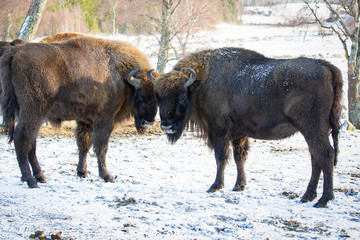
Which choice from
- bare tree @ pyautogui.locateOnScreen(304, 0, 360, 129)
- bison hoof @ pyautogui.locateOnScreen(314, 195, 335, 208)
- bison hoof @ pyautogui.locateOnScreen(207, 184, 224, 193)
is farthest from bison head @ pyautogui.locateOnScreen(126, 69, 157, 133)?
bare tree @ pyautogui.locateOnScreen(304, 0, 360, 129)

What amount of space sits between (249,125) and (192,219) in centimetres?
186

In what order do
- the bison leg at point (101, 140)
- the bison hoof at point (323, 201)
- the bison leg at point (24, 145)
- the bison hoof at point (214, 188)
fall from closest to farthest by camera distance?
1. the bison hoof at point (323, 201)
2. the bison leg at point (24, 145)
3. the bison hoof at point (214, 188)
4. the bison leg at point (101, 140)

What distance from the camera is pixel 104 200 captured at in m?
5.33

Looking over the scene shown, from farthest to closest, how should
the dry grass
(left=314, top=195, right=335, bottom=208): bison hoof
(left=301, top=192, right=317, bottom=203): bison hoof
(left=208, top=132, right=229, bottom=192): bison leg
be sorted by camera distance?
the dry grass → (left=208, top=132, right=229, bottom=192): bison leg → (left=301, top=192, right=317, bottom=203): bison hoof → (left=314, top=195, right=335, bottom=208): bison hoof

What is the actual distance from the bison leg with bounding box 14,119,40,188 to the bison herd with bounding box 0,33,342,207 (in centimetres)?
1

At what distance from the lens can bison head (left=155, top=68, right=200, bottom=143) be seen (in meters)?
6.08

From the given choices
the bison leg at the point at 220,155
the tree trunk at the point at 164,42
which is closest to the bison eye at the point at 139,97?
the bison leg at the point at 220,155

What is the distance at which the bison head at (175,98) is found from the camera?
19.9ft

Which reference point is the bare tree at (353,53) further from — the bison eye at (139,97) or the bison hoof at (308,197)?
the bison hoof at (308,197)

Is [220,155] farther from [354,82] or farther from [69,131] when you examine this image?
[354,82]

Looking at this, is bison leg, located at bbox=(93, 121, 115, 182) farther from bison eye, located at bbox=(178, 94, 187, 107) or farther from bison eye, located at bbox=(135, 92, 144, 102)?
bison eye, located at bbox=(178, 94, 187, 107)

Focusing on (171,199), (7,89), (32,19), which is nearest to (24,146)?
(7,89)

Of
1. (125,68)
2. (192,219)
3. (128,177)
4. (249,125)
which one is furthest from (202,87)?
(192,219)

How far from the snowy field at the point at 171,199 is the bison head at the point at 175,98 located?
3.27 ft
